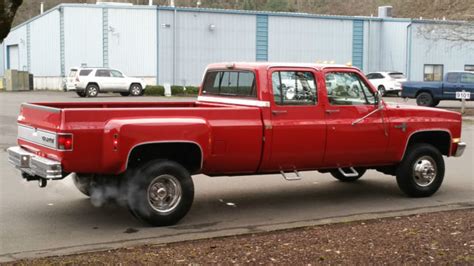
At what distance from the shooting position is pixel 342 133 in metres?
7.94

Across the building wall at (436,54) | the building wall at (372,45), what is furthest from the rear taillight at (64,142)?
the building wall at (372,45)

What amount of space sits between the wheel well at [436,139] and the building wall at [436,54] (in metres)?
38.6

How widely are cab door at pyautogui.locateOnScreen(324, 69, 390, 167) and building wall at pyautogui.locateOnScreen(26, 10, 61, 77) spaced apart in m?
39.2

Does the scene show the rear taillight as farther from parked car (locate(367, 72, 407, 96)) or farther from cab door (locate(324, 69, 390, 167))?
parked car (locate(367, 72, 407, 96))

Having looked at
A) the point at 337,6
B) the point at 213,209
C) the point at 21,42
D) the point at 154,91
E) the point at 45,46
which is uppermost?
the point at 337,6

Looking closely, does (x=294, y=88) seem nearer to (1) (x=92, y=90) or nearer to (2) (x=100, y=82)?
(2) (x=100, y=82)

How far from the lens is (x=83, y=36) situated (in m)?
42.4

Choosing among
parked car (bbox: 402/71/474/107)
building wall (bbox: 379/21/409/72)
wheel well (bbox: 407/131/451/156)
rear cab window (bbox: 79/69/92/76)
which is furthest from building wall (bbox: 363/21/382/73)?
wheel well (bbox: 407/131/451/156)

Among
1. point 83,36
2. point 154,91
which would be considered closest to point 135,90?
point 154,91

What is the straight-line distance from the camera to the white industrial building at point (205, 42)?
4109 cm

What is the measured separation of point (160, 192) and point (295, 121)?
1.92 metres

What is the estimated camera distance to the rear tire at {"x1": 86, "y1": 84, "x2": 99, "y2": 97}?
3359cm

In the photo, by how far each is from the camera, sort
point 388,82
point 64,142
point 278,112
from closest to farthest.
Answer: point 64,142 < point 278,112 < point 388,82

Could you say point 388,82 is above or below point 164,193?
above
